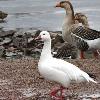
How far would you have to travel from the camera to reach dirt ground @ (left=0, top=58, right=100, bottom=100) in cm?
899

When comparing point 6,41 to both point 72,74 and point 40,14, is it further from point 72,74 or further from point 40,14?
point 72,74

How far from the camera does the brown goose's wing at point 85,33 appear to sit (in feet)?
45.8

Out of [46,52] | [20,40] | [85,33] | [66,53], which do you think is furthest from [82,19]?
[46,52]

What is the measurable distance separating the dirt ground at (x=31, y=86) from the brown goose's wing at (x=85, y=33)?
2131 millimetres

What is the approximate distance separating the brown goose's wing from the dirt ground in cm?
213

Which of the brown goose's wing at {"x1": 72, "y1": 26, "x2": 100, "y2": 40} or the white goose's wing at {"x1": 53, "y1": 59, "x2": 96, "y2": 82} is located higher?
the white goose's wing at {"x1": 53, "y1": 59, "x2": 96, "y2": 82}

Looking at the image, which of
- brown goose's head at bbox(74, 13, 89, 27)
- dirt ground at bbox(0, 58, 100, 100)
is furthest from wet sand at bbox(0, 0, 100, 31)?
dirt ground at bbox(0, 58, 100, 100)

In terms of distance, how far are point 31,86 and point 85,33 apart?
470cm

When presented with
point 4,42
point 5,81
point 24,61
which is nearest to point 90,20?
point 4,42

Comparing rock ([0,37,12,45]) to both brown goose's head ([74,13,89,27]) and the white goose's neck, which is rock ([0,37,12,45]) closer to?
brown goose's head ([74,13,89,27])

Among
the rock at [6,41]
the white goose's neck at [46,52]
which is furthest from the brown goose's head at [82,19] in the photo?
the white goose's neck at [46,52]

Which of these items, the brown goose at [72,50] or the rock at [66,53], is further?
the rock at [66,53]

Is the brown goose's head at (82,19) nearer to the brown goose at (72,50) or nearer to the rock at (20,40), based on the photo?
the brown goose at (72,50)

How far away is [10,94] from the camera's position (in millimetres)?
9203
